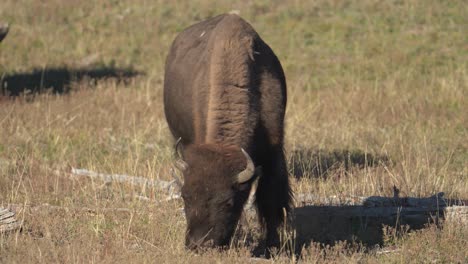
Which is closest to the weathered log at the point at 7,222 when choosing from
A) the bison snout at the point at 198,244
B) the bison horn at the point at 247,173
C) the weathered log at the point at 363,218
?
the bison snout at the point at 198,244

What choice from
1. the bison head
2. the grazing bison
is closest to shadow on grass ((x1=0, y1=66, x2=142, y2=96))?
the grazing bison

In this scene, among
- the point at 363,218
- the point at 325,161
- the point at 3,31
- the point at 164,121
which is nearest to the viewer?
the point at 363,218

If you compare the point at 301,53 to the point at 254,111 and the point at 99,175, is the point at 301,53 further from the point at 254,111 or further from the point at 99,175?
the point at 254,111

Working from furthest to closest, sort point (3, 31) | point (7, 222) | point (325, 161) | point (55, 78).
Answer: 1. point (55, 78)
2. point (3, 31)
3. point (325, 161)
4. point (7, 222)

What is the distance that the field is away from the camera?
7.09 metres

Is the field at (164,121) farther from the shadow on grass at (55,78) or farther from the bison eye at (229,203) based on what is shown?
the bison eye at (229,203)

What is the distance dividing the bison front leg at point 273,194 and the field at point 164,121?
31 cm

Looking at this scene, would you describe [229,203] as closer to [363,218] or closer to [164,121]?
[363,218]

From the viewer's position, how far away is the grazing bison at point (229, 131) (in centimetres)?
630

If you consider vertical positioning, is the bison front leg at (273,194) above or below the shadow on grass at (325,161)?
above

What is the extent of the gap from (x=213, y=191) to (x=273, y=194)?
129 centimetres

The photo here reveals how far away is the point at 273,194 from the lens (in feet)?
24.5

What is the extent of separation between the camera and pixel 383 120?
13.5 meters

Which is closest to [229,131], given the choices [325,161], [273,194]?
[273,194]
